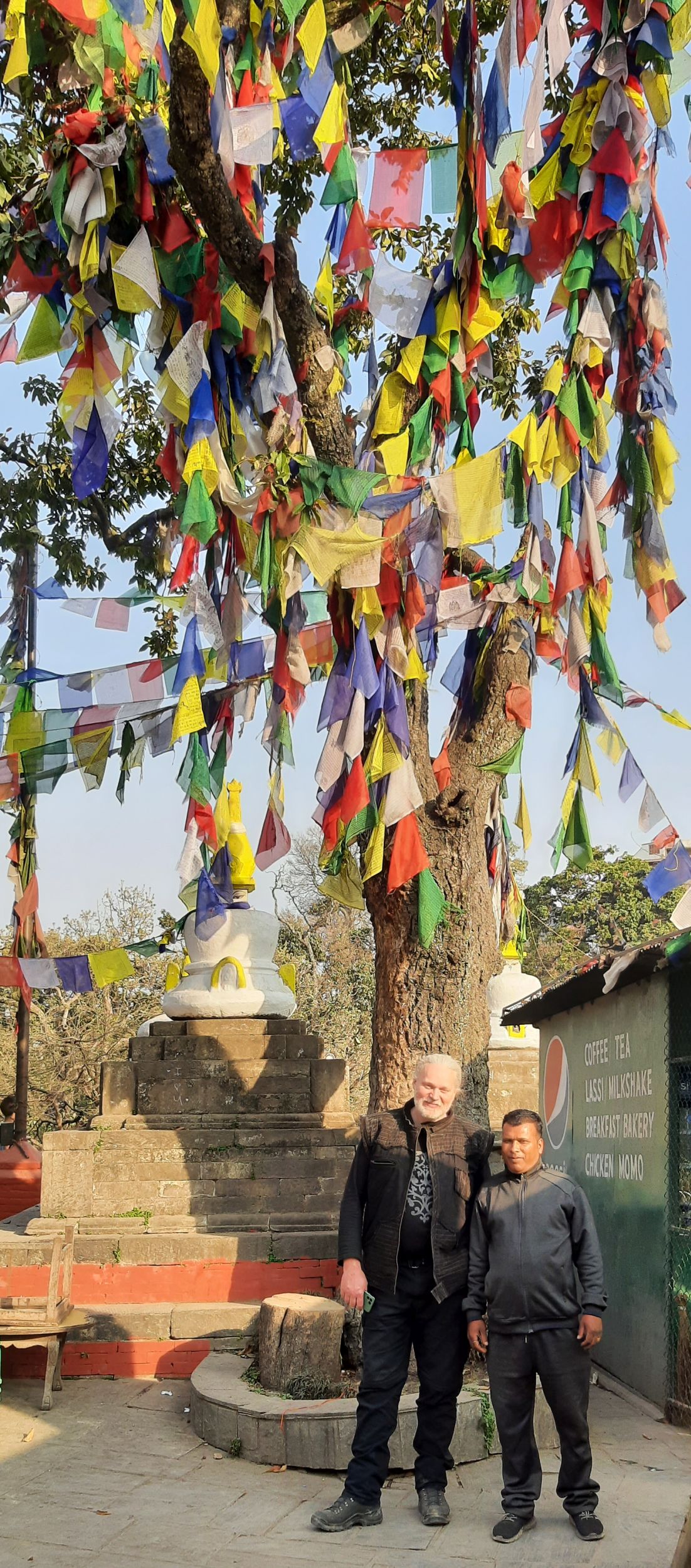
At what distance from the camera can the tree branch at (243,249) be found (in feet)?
20.1

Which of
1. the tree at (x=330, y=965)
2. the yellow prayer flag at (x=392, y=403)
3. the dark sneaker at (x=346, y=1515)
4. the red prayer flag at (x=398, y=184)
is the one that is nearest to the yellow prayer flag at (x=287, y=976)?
the yellow prayer flag at (x=392, y=403)

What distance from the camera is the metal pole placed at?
11305 mm

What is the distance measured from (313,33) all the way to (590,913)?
28679 mm

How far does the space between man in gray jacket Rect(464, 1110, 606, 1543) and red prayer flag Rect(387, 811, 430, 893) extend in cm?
216

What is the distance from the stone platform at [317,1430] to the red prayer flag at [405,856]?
229cm

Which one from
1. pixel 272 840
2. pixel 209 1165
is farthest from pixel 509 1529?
pixel 209 1165

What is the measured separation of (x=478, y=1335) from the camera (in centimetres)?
427

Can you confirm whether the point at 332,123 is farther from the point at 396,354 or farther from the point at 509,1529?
the point at 509,1529

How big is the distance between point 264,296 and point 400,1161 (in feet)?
14.5

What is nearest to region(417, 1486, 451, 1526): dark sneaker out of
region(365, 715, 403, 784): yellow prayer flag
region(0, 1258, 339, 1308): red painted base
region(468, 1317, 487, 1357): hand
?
region(468, 1317, 487, 1357): hand

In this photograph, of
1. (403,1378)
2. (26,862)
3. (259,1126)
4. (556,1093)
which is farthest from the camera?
(26,862)

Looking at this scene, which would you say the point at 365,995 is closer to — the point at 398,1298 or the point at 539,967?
the point at 539,967

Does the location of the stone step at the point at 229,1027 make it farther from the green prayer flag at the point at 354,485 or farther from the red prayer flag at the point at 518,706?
the green prayer flag at the point at 354,485

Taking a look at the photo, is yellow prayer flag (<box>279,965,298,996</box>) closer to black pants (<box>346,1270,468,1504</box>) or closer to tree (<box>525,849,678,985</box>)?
black pants (<box>346,1270,468,1504</box>)
